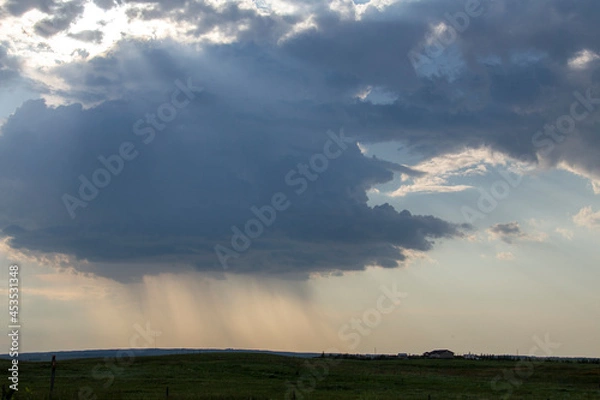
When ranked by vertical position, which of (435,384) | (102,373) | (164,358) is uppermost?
(164,358)

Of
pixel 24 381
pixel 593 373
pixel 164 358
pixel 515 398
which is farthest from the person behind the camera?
pixel 164 358

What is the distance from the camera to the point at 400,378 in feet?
263

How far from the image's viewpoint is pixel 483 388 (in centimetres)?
6869

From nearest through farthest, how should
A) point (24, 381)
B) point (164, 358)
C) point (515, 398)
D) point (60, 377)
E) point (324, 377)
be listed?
point (515, 398), point (24, 381), point (60, 377), point (324, 377), point (164, 358)

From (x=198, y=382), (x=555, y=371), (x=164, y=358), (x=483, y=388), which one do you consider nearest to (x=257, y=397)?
(x=198, y=382)

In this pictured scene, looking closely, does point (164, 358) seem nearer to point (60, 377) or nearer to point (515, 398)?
point (60, 377)

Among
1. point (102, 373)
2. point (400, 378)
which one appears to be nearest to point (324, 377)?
point (400, 378)

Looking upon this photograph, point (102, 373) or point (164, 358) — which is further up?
point (164, 358)

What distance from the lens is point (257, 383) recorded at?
7025cm

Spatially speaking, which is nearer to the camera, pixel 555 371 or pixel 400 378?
Answer: pixel 400 378

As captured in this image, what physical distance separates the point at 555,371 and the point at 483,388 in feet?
128

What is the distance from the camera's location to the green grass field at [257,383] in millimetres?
54438

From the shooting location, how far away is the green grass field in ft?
179

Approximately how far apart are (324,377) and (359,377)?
4.43 meters
